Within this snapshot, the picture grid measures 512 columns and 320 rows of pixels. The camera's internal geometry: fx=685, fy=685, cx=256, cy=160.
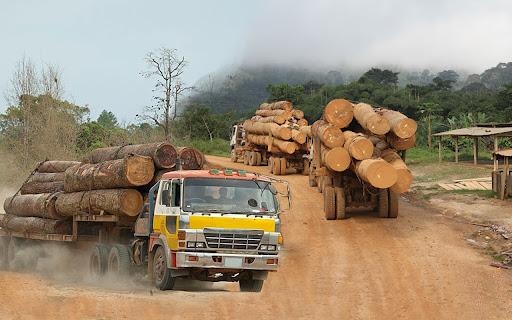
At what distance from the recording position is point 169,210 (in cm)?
1330

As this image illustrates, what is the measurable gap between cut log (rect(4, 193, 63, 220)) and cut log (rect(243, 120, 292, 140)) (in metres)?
14.3

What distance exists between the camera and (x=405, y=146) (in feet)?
71.6

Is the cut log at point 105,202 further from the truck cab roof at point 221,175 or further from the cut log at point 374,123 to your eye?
the cut log at point 374,123

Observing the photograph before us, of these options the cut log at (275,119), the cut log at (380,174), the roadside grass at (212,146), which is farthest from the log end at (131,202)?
the roadside grass at (212,146)

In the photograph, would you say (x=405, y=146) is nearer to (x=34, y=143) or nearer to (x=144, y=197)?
(x=144, y=197)

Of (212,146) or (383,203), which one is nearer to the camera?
(383,203)

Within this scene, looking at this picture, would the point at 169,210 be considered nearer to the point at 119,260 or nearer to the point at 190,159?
the point at 119,260

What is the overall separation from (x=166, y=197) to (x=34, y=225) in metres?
8.29

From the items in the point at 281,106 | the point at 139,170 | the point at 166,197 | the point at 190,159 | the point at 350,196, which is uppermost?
the point at 281,106

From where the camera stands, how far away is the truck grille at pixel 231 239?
12727 millimetres

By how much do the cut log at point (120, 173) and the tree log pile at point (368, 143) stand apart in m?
6.97

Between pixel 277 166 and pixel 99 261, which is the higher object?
pixel 277 166

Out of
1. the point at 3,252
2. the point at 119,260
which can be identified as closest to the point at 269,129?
the point at 3,252

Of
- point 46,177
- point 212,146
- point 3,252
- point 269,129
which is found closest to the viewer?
point 46,177
